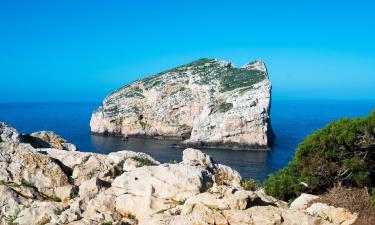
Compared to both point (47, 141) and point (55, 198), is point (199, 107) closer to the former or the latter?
point (47, 141)

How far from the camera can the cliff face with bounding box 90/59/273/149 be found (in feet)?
381

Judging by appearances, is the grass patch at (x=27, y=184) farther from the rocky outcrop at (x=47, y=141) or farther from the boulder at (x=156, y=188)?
the rocky outcrop at (x=47, y=141)

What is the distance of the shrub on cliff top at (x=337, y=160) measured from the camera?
66.1 feet

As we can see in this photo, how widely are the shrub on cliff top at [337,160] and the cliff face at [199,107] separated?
90.2 metres

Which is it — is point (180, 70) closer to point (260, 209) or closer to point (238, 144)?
point (238, 144)

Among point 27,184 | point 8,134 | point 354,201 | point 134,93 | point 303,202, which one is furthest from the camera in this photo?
point 134,93

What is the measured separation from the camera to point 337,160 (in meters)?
21.0

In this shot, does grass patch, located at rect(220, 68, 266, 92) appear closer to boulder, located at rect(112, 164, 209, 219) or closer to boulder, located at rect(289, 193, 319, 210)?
boulder, located at rect(289, 193, 319, 210)

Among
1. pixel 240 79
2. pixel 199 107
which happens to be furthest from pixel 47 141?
pixel 240 79

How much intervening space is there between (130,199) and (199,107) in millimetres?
123961

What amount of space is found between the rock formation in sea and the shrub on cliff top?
2697 mm

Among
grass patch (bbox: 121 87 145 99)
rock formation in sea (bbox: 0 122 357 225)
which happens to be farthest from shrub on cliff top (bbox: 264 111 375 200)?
grass patch (bbox: 121 87 145 99)

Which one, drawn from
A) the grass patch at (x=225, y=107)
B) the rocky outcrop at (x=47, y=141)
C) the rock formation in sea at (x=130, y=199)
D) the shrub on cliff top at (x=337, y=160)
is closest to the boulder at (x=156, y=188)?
the rock formation in sea at (x=130, y=199)

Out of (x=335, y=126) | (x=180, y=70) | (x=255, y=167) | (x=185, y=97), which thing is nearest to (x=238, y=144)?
(x=255, y=167)
